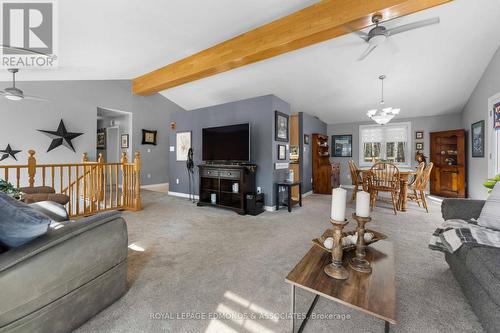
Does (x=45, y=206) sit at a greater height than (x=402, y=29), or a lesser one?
lesser

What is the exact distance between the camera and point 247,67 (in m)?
3.96

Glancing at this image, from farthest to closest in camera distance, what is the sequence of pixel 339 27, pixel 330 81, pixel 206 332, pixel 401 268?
pixel 330 81, pixel 339 27, pixel 401 268, pixel 206 332

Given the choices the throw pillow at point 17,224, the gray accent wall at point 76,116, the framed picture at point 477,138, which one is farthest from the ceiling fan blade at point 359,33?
the gray accent wall at point 76,116

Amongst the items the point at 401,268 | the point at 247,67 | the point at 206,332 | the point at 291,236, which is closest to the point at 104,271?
the point at 206,332

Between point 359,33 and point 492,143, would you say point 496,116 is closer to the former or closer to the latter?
point 492,143

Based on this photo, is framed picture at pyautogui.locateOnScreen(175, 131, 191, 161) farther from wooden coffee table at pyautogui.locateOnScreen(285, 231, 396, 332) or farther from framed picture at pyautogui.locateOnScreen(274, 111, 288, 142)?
wooden coffee table at pyautogui.locateOnScreen(285, 231, 396, 332)

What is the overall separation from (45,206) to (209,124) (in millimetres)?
3360

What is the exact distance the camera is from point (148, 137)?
644 centimetres

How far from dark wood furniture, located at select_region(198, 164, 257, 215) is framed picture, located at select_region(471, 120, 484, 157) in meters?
4.51

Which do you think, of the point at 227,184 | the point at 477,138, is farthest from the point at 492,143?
the point at 227,184

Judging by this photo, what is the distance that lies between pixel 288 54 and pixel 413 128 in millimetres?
4924

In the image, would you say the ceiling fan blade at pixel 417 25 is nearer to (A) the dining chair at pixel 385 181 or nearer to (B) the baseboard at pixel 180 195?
(A) the dining chair at pixel 385 181

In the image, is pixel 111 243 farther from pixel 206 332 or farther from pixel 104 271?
pixel 206 332

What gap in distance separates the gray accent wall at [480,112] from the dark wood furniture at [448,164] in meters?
0.13
